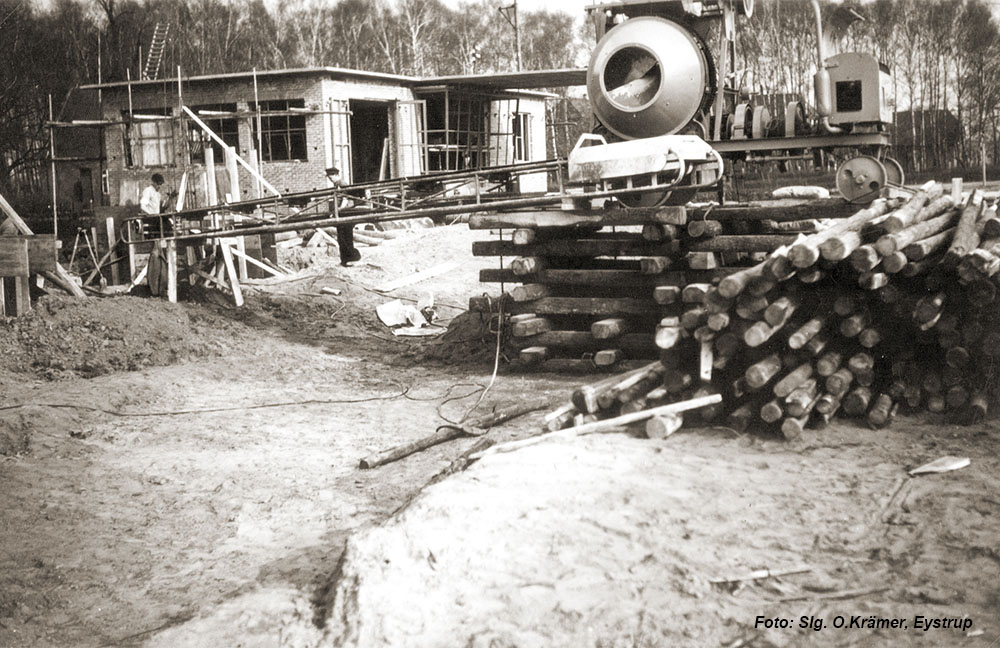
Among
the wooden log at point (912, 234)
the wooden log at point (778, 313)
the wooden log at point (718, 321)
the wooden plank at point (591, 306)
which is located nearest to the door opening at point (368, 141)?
the wooden plank at point (591, 306)

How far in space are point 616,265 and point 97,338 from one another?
6471 mm

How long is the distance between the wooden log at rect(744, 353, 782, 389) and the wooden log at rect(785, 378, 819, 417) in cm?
19

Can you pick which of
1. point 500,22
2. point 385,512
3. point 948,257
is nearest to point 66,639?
point 385,512

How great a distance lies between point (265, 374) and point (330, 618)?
7550 mm

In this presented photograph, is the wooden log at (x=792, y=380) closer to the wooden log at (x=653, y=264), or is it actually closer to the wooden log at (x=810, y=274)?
the wooden log at (x=810, y=274)

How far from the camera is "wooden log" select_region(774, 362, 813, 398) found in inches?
281

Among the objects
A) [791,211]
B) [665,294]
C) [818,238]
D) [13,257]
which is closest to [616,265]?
[665,294]

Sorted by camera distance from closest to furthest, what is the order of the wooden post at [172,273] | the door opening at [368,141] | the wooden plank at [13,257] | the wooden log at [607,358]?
1. the wooden log at [607,358]
2. the wooden plank at [13,257]
3. the wooden post at [172,273]
4. the door opening at [368,141]

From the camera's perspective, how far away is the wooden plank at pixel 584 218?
35.1 ft

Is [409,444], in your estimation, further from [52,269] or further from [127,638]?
[52,269]

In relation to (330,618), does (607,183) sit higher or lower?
higher

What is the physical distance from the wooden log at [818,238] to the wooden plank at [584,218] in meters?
2.02

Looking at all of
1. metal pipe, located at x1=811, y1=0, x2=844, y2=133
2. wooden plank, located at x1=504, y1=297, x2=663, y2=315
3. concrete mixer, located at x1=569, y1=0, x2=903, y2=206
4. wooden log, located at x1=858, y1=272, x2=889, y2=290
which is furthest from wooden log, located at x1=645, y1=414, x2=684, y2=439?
metal pipe, located at x1=811, y1=0, x2=844, y2=133

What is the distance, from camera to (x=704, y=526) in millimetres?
5688
